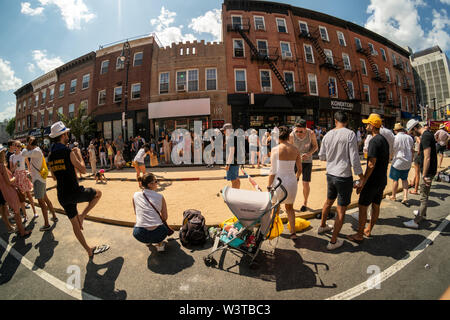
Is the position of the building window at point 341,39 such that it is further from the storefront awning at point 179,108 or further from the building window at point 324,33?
the storefront awning at point 179,108

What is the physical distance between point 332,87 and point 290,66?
5.08 metres

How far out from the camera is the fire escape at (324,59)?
17.7m

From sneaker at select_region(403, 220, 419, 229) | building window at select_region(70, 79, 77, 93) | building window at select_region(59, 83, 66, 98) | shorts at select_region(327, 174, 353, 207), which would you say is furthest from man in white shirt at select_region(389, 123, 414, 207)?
building window at select_region(59, 83, 66, 98)

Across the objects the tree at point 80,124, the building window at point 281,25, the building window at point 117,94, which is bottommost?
the tree at point 80,124

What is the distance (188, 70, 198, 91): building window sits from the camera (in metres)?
16.2

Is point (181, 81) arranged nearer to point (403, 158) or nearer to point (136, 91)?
point (136, 91)

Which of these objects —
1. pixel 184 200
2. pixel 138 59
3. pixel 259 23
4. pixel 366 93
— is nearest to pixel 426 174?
pixel 184 200

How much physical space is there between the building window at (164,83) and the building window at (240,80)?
6.85 m

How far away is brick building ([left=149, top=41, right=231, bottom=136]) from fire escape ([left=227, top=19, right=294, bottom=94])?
2.12 m

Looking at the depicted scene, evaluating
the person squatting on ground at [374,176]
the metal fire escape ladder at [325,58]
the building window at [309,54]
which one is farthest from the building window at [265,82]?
the person squatting on ground at [374,176]

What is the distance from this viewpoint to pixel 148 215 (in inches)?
112

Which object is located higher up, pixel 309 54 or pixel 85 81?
pixel 309 54
